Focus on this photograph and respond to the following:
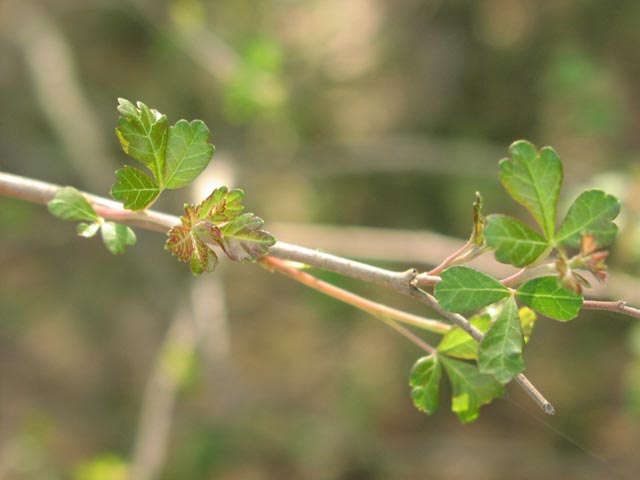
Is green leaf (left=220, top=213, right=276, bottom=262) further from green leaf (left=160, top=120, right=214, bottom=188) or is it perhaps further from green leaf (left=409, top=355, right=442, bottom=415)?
green leaf (left=409, top=355, right=442, bottom=415)

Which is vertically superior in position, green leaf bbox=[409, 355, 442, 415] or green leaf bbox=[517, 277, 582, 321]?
green leaf bbox=[517, 277, 582, 321]

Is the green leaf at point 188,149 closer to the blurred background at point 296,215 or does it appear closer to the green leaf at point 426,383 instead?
the green leaf at point 426,383

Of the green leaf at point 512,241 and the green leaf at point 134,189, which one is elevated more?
the green leaf at point 512,241

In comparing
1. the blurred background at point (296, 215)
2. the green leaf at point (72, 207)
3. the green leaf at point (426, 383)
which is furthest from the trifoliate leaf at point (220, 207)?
the blurred background at point (296, 215)

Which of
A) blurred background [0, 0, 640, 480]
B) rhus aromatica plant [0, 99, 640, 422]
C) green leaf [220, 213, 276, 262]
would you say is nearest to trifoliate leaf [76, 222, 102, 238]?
rhus aromatica plant [0, 99, 640, 422]

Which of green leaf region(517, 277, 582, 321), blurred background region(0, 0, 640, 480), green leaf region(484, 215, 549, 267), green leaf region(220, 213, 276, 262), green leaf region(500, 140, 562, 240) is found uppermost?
blurred background region(0, 0, 640, 480)

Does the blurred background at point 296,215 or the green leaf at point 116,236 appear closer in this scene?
the green leaf at point 116,236

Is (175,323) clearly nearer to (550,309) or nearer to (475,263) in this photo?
(475,263)
